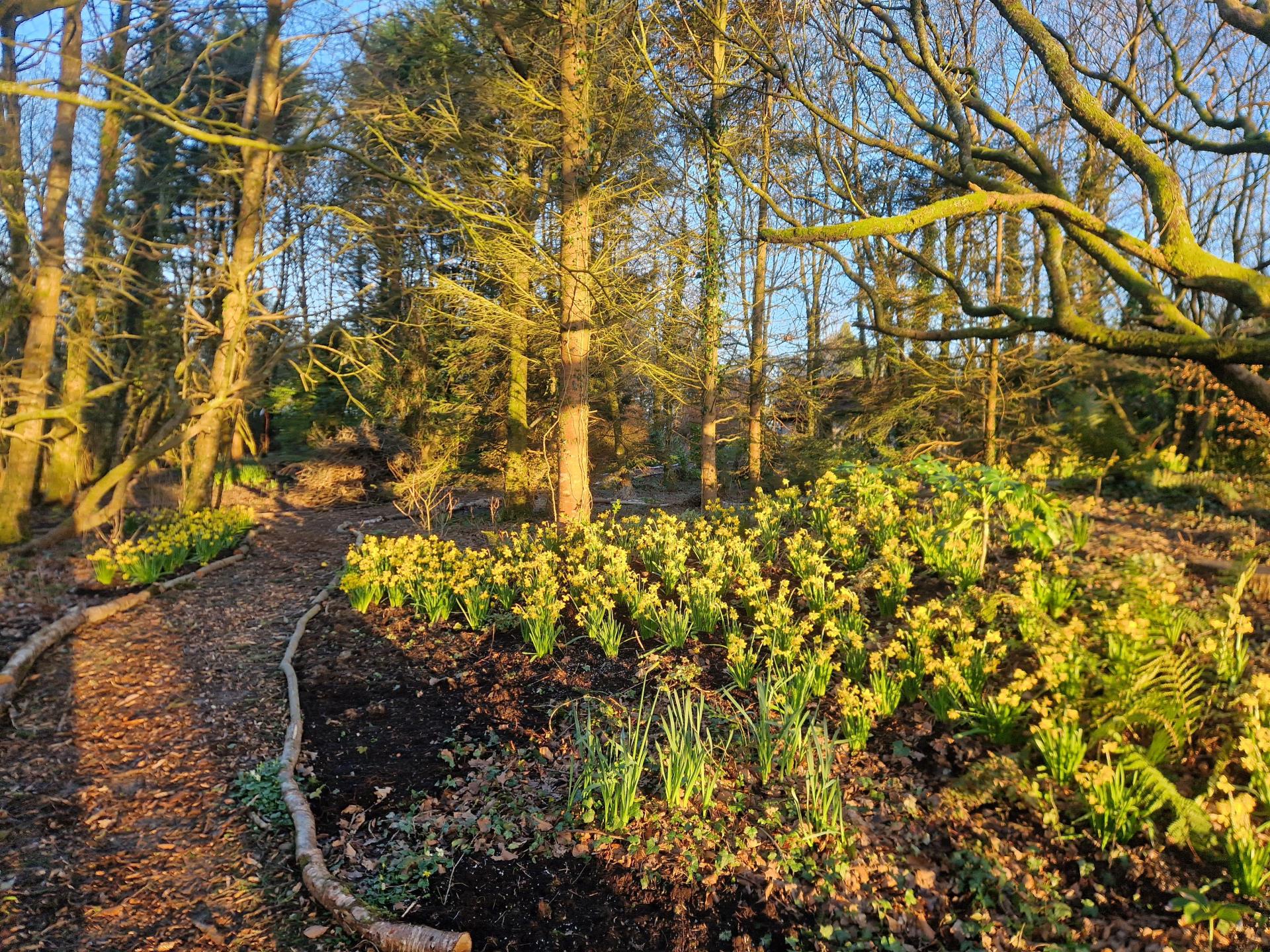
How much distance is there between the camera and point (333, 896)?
2.78m

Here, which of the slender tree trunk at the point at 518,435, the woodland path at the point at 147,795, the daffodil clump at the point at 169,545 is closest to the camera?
the woodland path at the point at 147,795

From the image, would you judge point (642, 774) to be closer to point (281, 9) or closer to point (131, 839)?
point (131, 839)

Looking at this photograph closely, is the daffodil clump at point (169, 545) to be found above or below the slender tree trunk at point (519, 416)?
below

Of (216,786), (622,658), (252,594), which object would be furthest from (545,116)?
(216,786)

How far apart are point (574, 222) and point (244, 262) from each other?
5.16m

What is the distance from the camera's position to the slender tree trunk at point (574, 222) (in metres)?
7.31

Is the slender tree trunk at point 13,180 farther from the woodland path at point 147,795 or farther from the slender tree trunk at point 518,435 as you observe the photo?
the slender tree trunk at point 518,435

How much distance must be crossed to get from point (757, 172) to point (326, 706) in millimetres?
9315

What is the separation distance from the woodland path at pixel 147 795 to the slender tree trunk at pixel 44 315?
157 inches

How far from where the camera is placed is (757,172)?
1060 centimetres

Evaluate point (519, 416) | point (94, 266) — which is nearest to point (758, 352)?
point (519, 416)

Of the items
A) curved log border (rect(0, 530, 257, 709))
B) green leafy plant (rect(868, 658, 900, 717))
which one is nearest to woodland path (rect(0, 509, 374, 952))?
curved log border (rect(0, 530, 257, 709))

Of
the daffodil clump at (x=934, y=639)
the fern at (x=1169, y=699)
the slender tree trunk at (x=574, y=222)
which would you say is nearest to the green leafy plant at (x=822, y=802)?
the daffodil clump at (x=934, y=639)

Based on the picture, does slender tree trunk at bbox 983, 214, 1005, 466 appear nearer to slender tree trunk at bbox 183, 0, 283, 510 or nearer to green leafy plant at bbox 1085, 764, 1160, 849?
green leafy plant at bbox 1085, 764, 1160, 849
